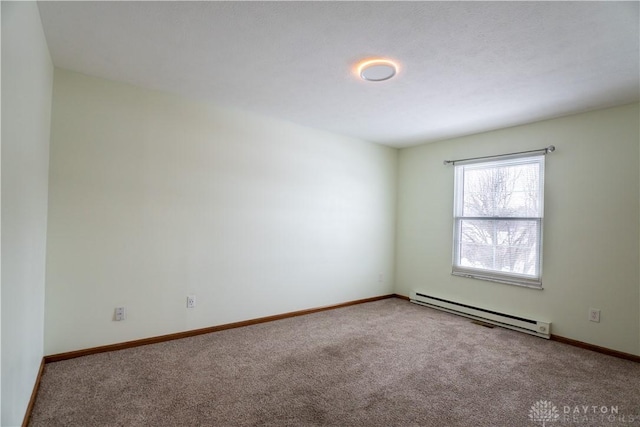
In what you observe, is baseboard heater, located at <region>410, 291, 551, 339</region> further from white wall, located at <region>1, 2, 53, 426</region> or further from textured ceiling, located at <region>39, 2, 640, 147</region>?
white wall, located at <region>1, 2, 53, 426</region>

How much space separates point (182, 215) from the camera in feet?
10.0

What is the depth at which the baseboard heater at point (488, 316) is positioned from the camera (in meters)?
3.32

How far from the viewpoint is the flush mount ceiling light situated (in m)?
2.31

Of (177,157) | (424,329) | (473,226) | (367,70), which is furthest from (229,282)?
(473,226)

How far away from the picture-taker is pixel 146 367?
95.0 inches

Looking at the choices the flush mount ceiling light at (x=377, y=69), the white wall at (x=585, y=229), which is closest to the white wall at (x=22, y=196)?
the flush mount ceiling light at (x=377, y=69)

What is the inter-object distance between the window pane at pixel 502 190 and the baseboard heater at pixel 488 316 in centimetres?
113

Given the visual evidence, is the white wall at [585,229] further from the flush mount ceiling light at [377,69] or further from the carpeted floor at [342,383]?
the flush mount ceiling light at [377,69]

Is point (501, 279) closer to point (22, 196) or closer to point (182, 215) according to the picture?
point (182, 215)

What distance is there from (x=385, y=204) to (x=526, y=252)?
1915mm

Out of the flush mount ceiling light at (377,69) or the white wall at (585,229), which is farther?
the white wall at (585,229)

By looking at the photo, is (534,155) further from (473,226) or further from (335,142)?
(335,142)

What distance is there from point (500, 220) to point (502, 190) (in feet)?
1.16

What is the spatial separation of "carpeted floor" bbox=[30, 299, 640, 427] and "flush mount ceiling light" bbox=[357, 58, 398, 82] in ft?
7.45
